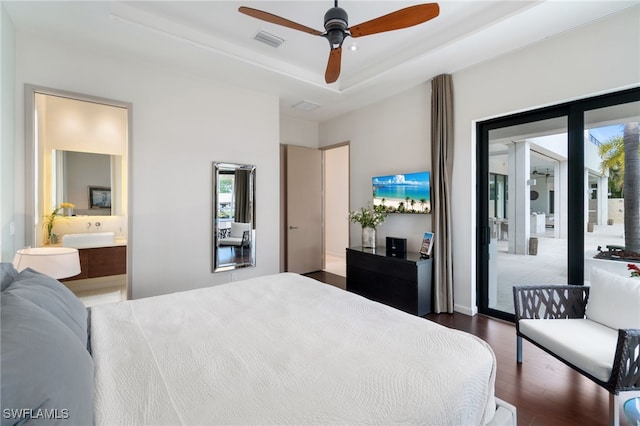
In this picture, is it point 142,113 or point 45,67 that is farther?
point 142,113

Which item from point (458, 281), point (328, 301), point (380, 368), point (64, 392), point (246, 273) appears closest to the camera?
point (64, 392)

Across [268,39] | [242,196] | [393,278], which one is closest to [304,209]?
[242,196]

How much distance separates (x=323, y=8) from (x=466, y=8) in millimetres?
1255

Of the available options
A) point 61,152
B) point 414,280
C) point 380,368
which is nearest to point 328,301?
point 380,368

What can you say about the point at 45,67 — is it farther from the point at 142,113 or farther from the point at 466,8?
the point at 466,8

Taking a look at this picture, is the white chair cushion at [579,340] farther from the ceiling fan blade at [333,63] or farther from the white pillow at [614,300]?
the ceiling fan blade at [333,63]

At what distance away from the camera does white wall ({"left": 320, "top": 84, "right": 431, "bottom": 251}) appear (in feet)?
12.4

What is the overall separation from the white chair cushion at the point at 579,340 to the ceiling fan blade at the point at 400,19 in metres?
2.25

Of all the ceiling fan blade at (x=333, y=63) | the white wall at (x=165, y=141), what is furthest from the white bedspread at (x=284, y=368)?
the ceiling fan blade at (x=333, y=63)

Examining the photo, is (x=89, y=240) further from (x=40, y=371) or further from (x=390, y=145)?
(x=390, y=145)

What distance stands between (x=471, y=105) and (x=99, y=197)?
5300 mm

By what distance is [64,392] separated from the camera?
0.77m

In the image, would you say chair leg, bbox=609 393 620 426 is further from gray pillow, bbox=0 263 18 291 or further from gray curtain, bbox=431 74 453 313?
gray pillow, bbox=0 263 18 291

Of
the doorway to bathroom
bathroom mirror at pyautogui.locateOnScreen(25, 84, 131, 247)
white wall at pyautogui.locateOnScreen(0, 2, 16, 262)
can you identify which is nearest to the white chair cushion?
white wall at pyautogui.locateOnScreen(0, 2, 16, 262)
